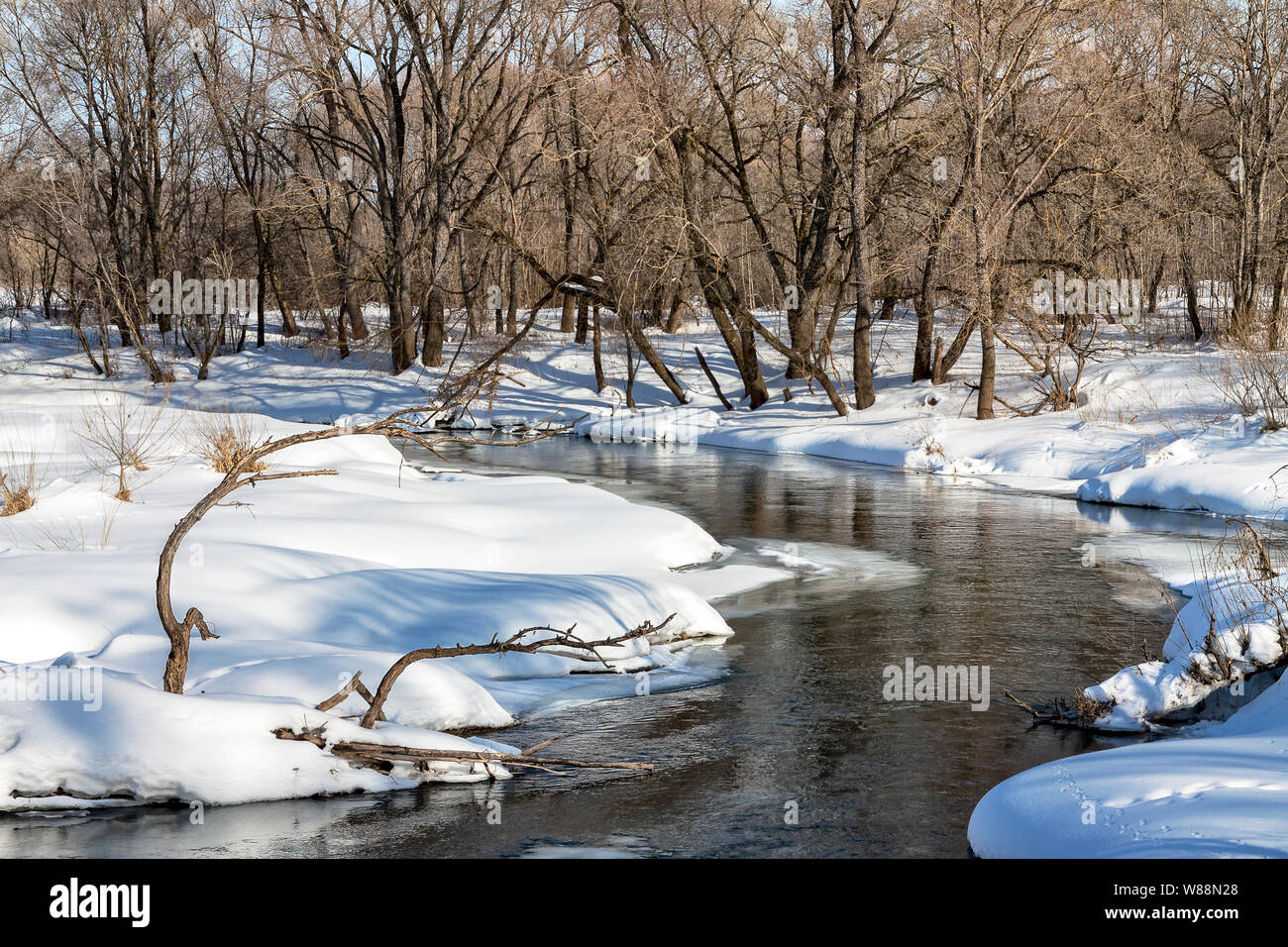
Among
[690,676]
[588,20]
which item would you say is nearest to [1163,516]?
[690,676]

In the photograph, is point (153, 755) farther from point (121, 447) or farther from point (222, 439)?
point (222, 439)

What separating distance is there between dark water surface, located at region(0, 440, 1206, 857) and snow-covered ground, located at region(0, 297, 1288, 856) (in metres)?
0.38

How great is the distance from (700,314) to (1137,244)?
22228mm

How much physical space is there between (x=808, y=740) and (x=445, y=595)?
3814 mm

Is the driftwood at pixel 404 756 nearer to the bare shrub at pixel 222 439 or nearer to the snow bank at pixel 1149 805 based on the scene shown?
the snow bank at pixel 1149 805

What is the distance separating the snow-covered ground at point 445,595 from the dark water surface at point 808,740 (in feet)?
1.23

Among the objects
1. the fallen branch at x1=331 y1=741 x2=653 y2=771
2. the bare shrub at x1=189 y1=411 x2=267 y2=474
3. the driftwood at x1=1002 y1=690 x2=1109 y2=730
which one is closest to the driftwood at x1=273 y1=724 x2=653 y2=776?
the fallen branch at x1=331 y1=741 x2=653 y2=771

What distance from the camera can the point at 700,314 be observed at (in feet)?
157

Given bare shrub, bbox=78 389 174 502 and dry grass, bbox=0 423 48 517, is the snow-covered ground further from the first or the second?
bare shrub, bbox=78 389 174 502

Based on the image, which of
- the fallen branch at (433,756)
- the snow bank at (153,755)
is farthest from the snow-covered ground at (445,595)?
the fallen branch at (433,756)

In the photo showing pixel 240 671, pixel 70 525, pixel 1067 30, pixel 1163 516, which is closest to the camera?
pixel 240 671

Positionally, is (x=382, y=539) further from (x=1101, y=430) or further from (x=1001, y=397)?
(x=1001, y=397)

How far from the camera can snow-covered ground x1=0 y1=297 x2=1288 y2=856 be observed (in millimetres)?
6254

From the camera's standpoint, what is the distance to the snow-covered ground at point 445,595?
6.25 meters
